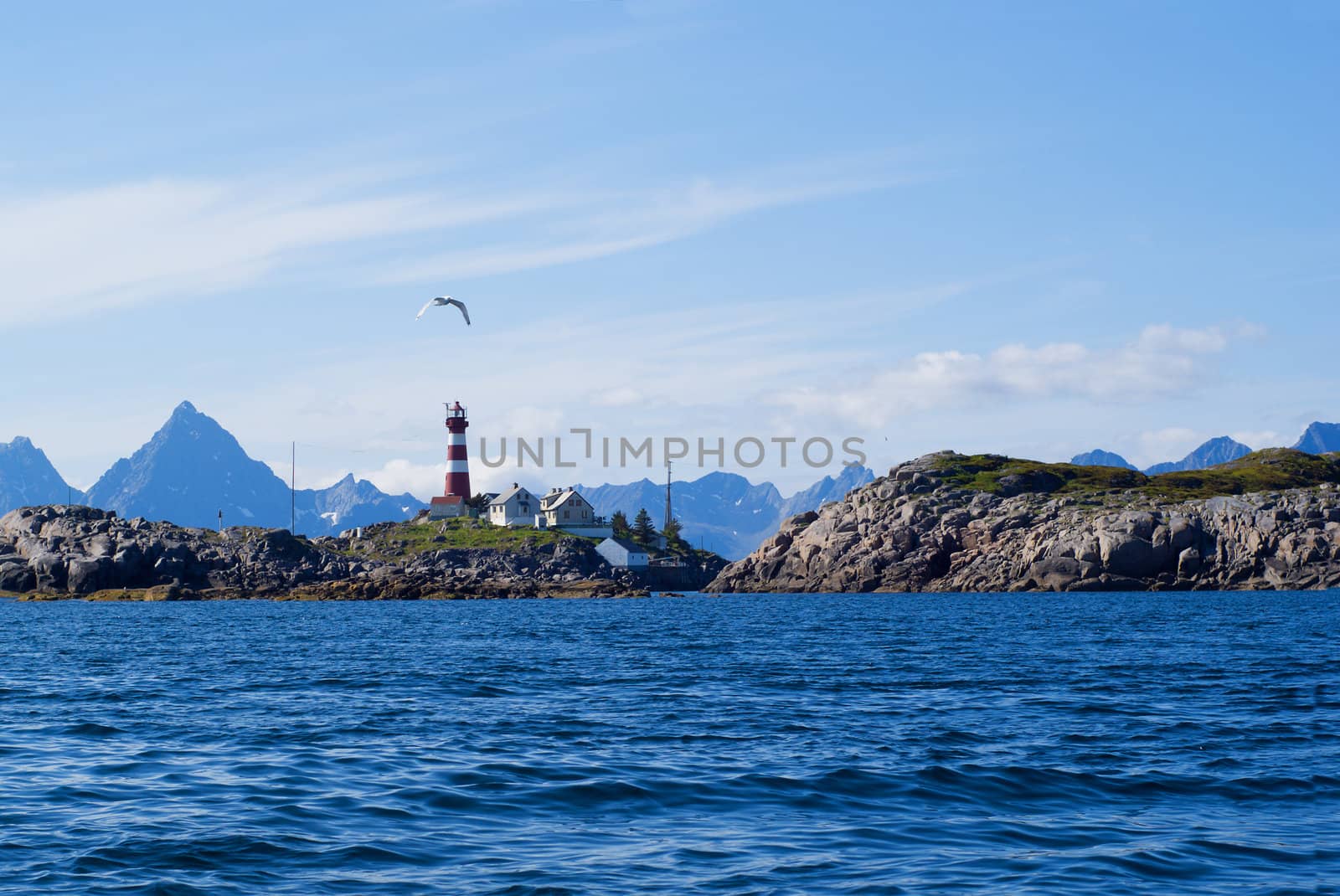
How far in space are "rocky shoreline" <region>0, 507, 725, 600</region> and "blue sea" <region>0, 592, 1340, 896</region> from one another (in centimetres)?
10457

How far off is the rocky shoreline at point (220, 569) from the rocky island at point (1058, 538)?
28.1 metres

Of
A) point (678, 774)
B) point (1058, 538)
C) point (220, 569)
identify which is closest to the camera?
point (678, 774)

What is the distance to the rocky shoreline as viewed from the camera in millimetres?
156875

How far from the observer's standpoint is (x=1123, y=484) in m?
196

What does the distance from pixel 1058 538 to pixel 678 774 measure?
145159mm

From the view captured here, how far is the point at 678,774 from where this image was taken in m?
24.8

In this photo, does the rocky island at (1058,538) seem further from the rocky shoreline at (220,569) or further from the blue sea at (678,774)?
the blue sea at (678,774)

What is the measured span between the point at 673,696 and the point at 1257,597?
338ft

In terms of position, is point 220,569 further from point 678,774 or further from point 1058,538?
point 678,774

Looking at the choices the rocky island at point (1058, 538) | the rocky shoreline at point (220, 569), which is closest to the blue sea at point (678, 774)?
the rocky island at point (1058, 538)

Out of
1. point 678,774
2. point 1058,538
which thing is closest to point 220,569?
point 1058,538

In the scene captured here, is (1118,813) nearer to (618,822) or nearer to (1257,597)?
(618,822)

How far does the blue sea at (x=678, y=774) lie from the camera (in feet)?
57.6

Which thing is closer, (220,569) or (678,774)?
(678,774)
